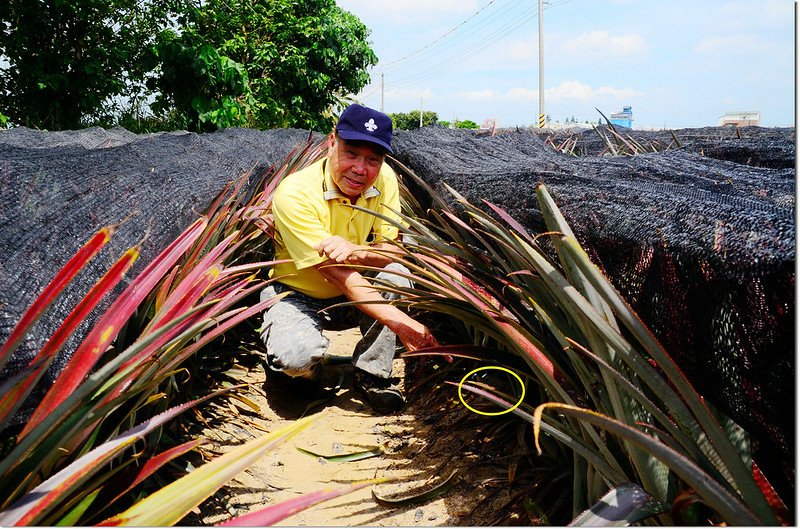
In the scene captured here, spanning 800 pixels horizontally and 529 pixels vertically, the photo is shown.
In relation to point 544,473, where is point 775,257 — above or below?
above

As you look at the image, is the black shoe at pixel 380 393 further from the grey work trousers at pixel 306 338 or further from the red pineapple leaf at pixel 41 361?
the red pineapple leaf at pixel 41 361

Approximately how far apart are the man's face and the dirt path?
80 cm

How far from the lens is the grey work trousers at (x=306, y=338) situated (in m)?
2.35

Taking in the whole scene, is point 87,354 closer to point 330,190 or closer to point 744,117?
point 330,190

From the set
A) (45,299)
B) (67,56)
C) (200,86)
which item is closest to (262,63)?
(200,86)

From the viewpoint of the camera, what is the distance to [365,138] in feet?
7.74

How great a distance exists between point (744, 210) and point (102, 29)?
9635 mm

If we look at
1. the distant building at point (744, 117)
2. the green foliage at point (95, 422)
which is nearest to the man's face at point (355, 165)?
the green foliage at point (95, 422)

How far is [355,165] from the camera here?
7.98ft

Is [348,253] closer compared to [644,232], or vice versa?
[644,232]

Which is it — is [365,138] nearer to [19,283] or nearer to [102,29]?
[19,283]

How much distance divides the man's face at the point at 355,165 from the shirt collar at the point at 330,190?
1.1 inches

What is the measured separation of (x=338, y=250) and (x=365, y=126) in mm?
522

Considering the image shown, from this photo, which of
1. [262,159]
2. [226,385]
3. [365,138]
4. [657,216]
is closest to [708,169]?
A: [657,216]
